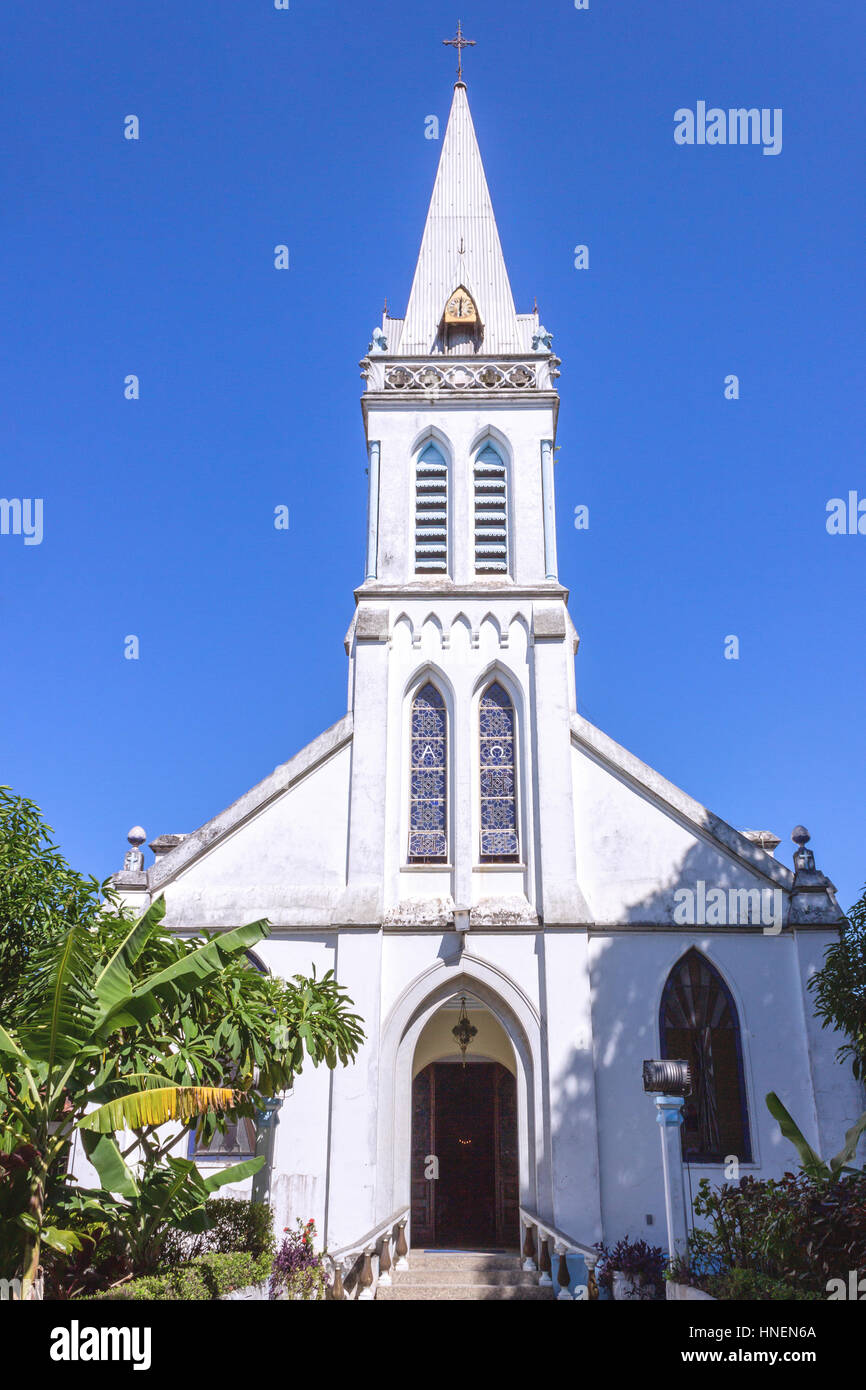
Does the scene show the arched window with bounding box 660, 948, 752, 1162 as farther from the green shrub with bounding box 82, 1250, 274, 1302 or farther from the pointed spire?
the pointed spire

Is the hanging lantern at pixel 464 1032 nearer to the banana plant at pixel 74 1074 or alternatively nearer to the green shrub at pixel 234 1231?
the green shrub at pixel 234 1231

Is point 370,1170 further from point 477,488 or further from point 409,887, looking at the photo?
point 477,488

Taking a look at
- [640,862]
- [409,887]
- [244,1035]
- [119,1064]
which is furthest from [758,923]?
[119,1064]

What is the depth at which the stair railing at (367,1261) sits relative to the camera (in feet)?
45.0

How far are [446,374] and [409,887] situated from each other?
10509 millimetres

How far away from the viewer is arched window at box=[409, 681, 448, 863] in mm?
18547

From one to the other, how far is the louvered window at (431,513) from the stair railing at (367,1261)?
1134cm

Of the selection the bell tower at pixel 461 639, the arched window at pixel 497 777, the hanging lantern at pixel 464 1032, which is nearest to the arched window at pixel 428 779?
the bell tower at pixel 461 639

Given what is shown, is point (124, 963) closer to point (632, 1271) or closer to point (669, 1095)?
point (669, 1095)

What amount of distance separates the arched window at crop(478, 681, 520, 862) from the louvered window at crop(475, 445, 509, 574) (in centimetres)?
256

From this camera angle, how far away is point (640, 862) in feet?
59.2

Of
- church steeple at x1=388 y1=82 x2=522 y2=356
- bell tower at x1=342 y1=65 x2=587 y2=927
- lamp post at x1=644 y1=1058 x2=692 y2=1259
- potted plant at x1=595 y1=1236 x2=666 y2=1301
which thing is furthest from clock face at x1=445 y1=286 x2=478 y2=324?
potted plant at x1=595 y1=1236 x2=666 y2=1301

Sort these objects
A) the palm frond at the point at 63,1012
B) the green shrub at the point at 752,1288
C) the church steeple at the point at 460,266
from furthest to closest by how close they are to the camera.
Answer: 1. the church steeple at the point at 460,266
2. the palm frond at the point at 63,1012
3. the green shrub at the point at 752,1288

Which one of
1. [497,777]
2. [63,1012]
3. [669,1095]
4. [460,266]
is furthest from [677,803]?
[460,266]
